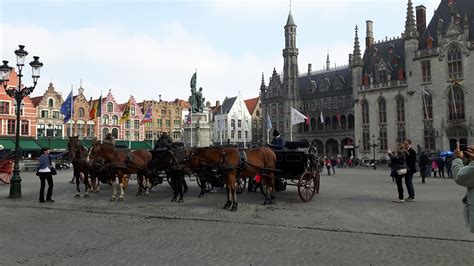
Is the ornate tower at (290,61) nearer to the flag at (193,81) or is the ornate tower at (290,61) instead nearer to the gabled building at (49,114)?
the flag at (193,81)

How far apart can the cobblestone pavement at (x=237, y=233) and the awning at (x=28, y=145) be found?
40.1 m

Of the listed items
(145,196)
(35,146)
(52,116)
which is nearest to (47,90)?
(52,116)

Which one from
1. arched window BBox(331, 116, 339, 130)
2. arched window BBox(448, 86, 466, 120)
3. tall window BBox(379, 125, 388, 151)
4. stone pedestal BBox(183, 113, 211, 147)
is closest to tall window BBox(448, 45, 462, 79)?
arched window BBox(448, 86, 466, 120)

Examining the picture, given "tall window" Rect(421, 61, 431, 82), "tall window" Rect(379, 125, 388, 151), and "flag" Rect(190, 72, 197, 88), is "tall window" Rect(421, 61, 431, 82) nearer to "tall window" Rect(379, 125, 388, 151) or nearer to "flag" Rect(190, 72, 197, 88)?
"tall window" Rect(379, 125, 388, 151)

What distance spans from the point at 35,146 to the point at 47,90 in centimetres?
1218

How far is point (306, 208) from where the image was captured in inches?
419

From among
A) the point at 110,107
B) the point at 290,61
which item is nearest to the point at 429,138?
the point at 290,61

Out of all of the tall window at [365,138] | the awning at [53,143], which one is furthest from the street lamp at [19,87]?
the tall window at [365,138]

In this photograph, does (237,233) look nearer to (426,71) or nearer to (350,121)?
(426,71)

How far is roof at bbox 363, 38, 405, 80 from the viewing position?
1999 inches

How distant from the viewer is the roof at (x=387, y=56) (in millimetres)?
50784

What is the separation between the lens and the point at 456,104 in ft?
142

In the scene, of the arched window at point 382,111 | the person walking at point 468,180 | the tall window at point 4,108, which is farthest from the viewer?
the arched window at point 382,111

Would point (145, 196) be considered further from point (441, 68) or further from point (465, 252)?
point (441, 68)
